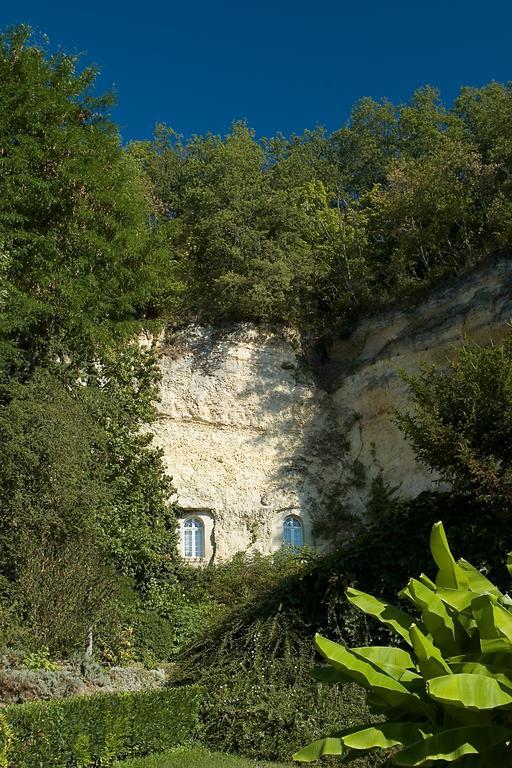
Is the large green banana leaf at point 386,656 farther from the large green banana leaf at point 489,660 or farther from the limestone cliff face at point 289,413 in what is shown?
the limestone cliff face at point 289,413

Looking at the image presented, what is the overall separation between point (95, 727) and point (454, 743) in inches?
254

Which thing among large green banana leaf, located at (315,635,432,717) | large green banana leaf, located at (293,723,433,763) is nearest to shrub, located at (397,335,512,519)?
large green banana leaf, located at (315,635,432,717)

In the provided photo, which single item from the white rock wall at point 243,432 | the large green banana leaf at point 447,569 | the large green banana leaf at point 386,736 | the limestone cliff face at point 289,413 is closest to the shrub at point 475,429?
the large green banana leaf at point 447,569

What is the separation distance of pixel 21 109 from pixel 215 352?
942cm

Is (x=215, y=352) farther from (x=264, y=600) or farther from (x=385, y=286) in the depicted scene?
(x=264, y=600)

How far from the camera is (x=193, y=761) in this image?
10.2m

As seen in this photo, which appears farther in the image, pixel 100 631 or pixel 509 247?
pixel 509 247

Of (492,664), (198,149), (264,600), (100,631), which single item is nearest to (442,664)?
(492,664)

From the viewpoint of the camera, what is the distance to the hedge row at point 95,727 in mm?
9016

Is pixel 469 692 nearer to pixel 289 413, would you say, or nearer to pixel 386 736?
pixel 386 736

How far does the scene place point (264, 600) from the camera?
14344mm

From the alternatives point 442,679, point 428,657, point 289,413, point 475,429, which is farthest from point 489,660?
point 289,413

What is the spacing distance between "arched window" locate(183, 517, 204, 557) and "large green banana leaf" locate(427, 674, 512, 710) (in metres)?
18.9

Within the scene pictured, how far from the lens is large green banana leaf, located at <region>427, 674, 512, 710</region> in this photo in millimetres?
4609
